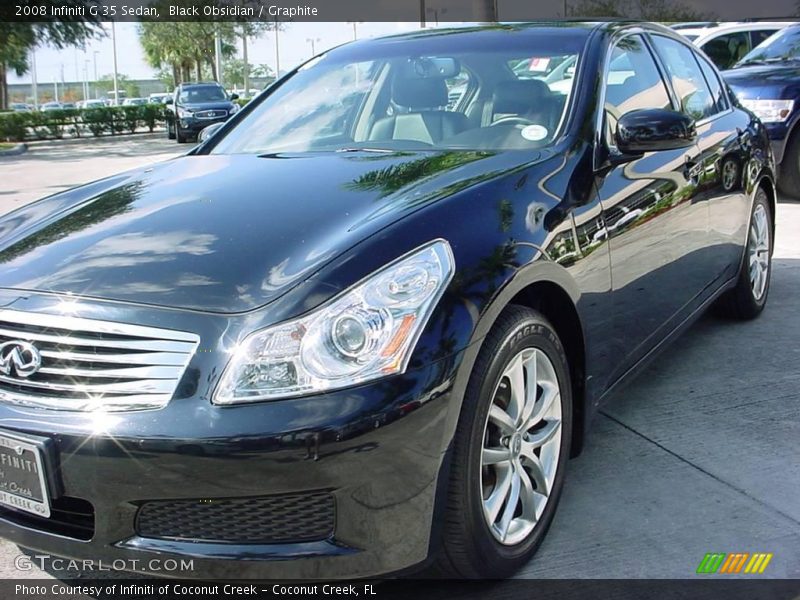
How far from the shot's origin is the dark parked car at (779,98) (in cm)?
837

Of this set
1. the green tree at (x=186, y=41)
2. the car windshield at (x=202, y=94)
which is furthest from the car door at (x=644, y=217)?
the green tree at (x=186, y=41)

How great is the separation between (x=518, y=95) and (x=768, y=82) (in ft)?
20.7

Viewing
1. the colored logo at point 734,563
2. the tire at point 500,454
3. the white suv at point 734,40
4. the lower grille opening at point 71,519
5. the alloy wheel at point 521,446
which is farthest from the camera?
the white suv at point 734,40

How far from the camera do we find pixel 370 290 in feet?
6.90

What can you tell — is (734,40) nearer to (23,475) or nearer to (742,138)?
(742,138)

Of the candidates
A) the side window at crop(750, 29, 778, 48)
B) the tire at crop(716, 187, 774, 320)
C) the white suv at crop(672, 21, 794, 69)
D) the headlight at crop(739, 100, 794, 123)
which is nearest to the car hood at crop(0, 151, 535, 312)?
the tire at crop(716, 187, 774, 320)

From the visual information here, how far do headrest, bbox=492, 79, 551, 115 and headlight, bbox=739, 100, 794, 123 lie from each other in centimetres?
591

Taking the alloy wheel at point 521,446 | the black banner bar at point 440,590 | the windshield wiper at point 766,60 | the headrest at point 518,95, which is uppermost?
the windshield wiper at point 766,60

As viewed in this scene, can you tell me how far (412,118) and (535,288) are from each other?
3.73 ft

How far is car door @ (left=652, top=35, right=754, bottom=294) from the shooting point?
4000 mm

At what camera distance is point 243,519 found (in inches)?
79.0

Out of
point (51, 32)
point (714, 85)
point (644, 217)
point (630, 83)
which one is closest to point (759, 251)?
point (714, 85)

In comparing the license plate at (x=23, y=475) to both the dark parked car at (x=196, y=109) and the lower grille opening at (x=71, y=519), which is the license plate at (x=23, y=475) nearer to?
the lower grille opening at (x=71, y=519)

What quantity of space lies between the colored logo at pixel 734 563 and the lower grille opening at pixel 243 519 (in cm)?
121
